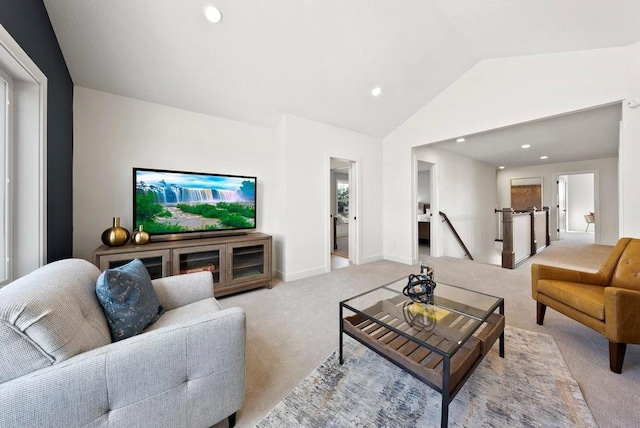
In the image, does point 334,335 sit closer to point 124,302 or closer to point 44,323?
point 124,302

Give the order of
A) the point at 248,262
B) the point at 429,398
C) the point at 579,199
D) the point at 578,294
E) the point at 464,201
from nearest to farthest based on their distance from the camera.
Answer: the point at 429,398 → the point at 578,294 → the point at 248,262 → the point at 464,201 → the point at 579,199

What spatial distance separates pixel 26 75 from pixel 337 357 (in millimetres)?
2857

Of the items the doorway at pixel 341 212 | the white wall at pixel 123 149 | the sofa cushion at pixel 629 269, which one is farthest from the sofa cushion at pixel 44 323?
the sofa cushion at pixel 629 269

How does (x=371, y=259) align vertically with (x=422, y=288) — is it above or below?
below

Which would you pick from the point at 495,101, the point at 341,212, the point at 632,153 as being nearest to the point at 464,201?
the point at 495,101

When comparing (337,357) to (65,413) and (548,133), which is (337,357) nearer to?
(65,413)

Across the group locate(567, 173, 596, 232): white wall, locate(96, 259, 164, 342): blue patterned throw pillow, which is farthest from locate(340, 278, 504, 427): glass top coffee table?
locate(567, 173, 596, 232): white wall

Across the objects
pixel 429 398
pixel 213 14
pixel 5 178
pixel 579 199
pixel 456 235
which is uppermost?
pixel 213 14

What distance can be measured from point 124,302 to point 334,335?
1.48 meters

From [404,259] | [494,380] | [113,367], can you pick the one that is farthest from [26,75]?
[404,259]

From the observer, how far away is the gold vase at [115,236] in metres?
2.33

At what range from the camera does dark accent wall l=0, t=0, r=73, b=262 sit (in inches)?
59.1

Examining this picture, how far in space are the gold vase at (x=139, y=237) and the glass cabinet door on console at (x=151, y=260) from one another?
8.7 inches

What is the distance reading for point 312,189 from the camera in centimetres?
362
